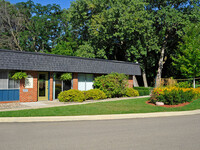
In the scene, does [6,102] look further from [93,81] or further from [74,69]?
[93,81]

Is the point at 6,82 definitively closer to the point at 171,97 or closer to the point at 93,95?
the point at 93,95

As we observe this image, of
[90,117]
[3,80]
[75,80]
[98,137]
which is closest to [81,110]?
[90,117]

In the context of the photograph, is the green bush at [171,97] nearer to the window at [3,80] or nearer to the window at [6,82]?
the window at [6,82]

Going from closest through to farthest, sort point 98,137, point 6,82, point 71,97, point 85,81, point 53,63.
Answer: point 98,137
point 6,82
point 71,97
point 53,63
point 85,81

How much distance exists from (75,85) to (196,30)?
686 inches

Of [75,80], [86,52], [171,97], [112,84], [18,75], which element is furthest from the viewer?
[86,52]

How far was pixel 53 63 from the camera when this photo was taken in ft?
56.0

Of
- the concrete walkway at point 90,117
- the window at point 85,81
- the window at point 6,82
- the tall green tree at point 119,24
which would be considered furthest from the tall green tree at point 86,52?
the concrete walkway at point 90,117

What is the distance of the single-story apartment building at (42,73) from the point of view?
1505 cm

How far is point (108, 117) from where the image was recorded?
10.2m

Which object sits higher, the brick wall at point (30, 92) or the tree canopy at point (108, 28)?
the tree canopy at point (108, 28)

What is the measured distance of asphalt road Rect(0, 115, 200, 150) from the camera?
5.57m

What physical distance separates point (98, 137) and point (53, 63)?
11665mm

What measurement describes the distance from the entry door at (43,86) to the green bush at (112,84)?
490 centimetres
